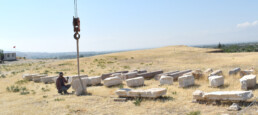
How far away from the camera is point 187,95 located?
397 inches

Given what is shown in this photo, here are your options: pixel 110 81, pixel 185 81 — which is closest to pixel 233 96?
pixel 185 81

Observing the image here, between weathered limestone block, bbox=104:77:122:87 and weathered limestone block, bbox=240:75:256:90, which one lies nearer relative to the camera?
weathered limestone block, bbox=240:75:256:90

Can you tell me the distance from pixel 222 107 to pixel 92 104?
5.14m

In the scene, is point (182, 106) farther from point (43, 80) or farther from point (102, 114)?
point (43, 80)

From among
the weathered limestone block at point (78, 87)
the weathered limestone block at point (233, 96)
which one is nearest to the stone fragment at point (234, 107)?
the weathered limestone block at point (233, 96)

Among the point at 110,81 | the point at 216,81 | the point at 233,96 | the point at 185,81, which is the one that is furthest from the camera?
the point at 110,81

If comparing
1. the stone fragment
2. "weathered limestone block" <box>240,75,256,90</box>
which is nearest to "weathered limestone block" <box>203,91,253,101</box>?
the stone fragment

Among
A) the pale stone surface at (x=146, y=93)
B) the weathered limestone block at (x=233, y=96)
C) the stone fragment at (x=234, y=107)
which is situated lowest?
the stone fragment at (x=234, y=107)

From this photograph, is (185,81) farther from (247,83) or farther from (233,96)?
(233,96)

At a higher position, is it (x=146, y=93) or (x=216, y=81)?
(x=216, y=81)

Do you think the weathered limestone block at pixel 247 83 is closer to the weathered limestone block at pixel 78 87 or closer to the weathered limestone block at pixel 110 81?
the weathered limestone block at pixel 110 81

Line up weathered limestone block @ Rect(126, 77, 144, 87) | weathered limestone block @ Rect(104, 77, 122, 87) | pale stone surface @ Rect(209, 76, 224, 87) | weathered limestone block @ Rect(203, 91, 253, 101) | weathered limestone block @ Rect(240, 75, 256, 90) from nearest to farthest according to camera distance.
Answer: weathered limestone block @ Rect(203, 91, 253, 101)
weathered limestone block @ Rect(240, 75, 256, 90)
pale stone surface @ Rect(209, 76, 224, 87)
weathered limestone block @ Rect(126, 77, 144, 87)
weathered limestone block @ Rect(104, 77, 122, 87)

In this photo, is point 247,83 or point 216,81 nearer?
point 247,83

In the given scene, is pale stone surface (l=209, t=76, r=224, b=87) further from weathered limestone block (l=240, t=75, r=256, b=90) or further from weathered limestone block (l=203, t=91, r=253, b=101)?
weathered limestone block (l=203, t=91, r=253, b=101)
